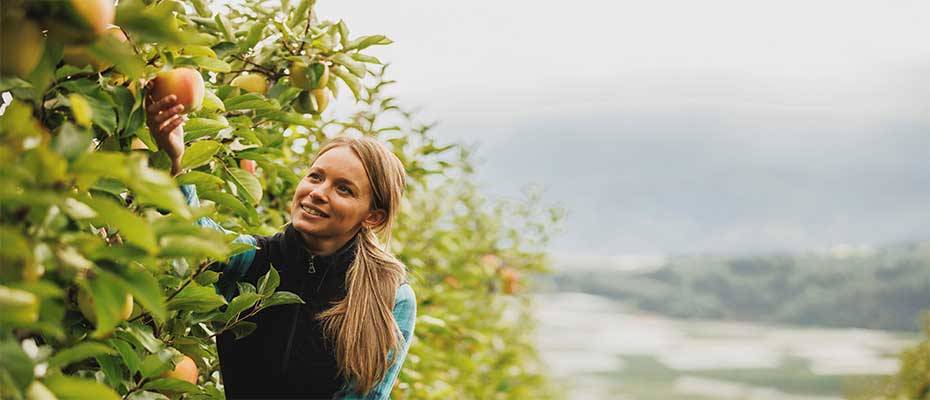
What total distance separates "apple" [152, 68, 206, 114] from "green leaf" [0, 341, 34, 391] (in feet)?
1.07

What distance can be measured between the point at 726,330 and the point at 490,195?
62.5ft

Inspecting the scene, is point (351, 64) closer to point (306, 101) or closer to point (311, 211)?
point (306, 101)

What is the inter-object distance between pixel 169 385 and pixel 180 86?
0.27 m

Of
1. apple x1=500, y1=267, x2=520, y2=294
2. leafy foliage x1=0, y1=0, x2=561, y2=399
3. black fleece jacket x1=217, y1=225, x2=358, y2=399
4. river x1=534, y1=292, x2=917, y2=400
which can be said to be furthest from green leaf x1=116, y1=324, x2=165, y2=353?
river x1=534, y1=292, x2=917, y2=400

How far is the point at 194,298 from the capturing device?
792 mm

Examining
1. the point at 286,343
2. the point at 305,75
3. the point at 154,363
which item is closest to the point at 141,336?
the point at 154,363

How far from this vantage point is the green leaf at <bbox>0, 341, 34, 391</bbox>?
19.0 inches

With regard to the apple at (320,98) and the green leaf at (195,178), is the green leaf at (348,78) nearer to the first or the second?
the apple at (320,98)

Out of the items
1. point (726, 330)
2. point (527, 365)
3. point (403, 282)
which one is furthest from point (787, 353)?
point (403, 282)

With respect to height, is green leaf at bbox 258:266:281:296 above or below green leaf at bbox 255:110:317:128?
below

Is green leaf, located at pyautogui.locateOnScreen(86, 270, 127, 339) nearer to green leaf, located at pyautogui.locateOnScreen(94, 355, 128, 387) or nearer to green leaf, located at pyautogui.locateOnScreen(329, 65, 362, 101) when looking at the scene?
green leaf, located at pyautogui.locateOnScreen(94, 355, 128, 387)

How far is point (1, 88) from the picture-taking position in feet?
1.96

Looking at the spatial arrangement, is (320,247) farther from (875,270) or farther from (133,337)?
(875,270)

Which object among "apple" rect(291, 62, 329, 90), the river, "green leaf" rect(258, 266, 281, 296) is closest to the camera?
"green leaf" rect(258, 266, 281, 296)
